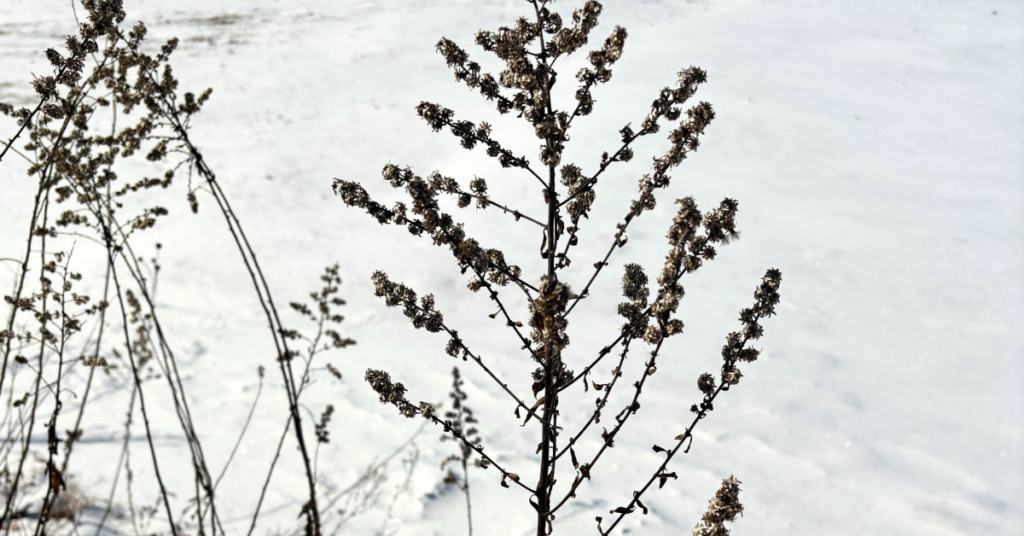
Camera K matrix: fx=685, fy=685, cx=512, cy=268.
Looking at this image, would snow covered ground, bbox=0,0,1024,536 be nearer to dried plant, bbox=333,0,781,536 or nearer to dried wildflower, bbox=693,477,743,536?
dried plant, bbox=333,0,781,536

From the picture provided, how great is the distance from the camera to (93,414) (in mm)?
3846

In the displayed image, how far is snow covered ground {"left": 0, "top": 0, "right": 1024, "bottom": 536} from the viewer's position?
3.44 m

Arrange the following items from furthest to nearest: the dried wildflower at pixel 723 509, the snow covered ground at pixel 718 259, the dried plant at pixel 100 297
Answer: the snow covered ground at pixel 718 259
the dried plant at pixel 100 297
the dried wildflower at pixel 723 509

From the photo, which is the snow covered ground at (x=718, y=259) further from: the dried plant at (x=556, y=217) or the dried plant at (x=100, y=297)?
the dried plant at (x=556, y=217)

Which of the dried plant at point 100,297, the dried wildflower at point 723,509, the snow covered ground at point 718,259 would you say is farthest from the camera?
the snow covered ground at point 718,259

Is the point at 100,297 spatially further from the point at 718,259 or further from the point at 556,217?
the point at 556,217

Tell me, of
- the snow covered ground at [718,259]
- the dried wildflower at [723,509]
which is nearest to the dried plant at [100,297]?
the snow covered ground at [718,259]

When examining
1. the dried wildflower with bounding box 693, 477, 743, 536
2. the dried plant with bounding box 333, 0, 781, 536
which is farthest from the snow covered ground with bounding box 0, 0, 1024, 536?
the dried wildflower with bounding box 693, 477, 743, 536


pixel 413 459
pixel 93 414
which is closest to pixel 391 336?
pixel 413 459

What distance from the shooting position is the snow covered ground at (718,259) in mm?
3438

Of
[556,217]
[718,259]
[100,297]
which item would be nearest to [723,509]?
[556,217]

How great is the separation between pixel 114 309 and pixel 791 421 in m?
4.47

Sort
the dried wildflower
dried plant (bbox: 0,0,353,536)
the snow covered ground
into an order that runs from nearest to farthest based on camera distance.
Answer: the dried wildflower, dried plant (bbox: 0,0,353,536), the snow covered ground

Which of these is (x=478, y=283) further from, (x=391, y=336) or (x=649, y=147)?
(x=649, y=147)
